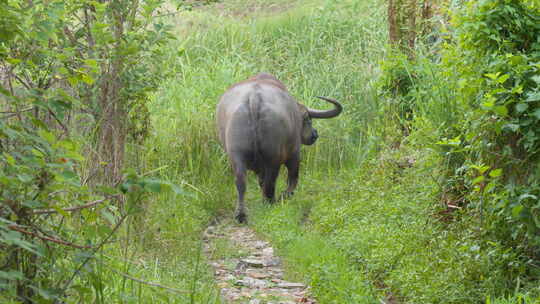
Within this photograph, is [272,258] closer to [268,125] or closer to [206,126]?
[268,125]

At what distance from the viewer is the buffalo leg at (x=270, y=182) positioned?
9.32m

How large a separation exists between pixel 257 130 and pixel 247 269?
7.67 ft

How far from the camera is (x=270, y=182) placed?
9461 mm

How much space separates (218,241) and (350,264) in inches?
72.9

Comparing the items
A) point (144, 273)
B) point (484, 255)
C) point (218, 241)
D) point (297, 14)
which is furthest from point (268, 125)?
point (297, 14)

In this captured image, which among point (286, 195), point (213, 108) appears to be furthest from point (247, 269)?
point (213, 108)

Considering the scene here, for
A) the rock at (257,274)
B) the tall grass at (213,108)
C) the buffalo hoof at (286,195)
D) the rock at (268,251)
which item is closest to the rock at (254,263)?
the rock at (257,274)

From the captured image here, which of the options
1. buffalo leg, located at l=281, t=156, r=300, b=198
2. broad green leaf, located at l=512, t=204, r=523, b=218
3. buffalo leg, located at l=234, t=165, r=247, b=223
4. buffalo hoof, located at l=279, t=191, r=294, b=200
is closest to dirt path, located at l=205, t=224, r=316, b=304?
buffalo leg, located at l=234, t=165, r=247, b=223

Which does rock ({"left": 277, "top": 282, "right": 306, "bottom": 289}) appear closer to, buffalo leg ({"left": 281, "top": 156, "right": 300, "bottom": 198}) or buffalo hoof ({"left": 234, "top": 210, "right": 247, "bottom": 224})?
buffalo hoof ({"left": 234, "top": 210, "right": 247, "bottom": 224})

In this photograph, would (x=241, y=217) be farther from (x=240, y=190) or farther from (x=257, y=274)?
(x=257, y=274)

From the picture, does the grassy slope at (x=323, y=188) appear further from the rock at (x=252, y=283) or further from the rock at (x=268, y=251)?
the rock at (x=252, y=283)

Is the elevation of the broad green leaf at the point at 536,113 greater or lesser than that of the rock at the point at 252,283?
greater

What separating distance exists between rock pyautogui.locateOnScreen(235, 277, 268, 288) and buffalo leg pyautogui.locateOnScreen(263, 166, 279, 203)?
291cm

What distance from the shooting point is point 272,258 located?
7336mm
